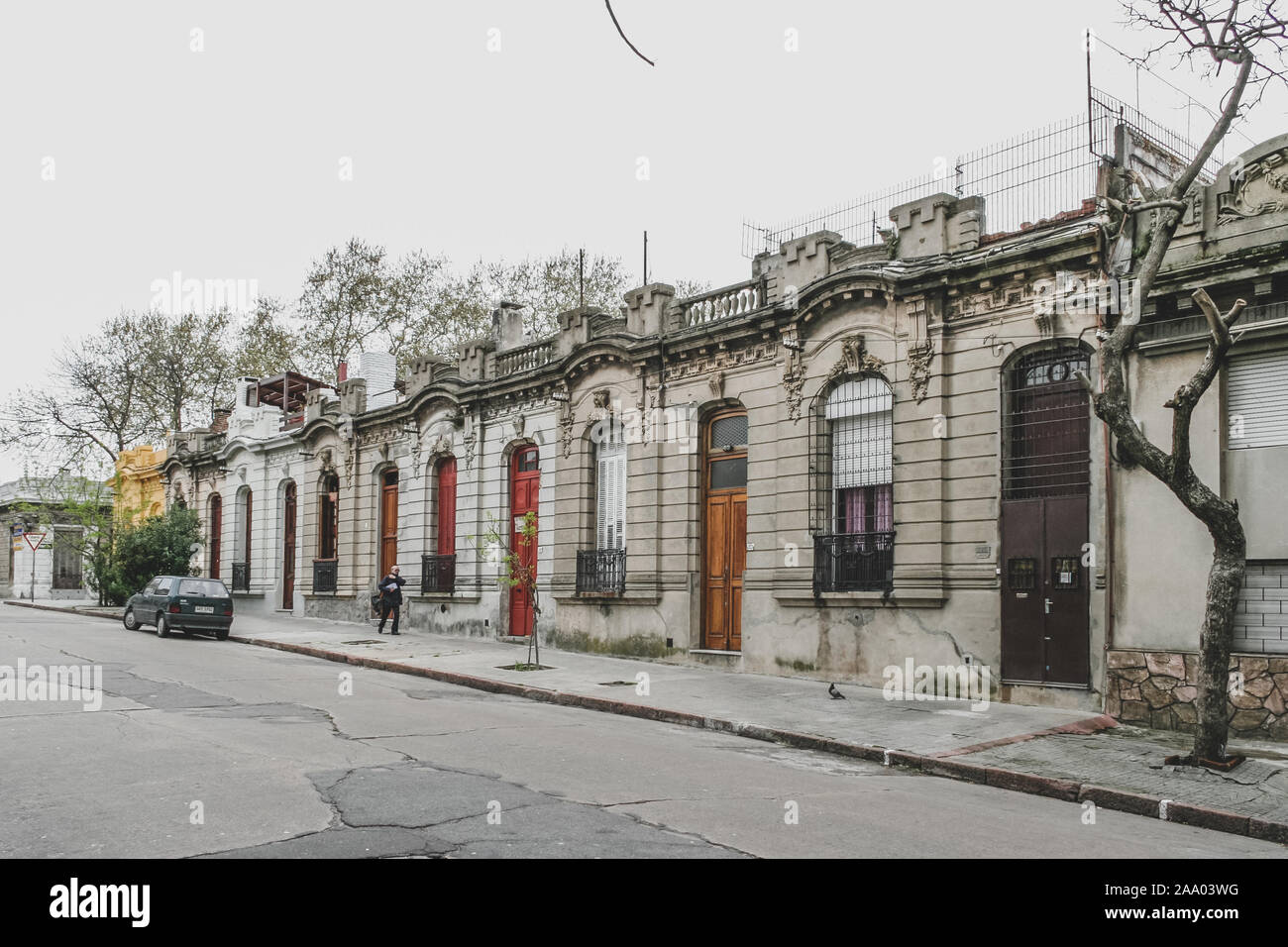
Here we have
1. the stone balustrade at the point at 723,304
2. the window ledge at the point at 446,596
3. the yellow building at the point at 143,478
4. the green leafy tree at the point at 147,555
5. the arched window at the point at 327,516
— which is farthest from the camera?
the yellow building at the point at 143,478

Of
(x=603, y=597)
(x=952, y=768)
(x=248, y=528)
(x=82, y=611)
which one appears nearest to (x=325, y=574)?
(x=248, y=528)

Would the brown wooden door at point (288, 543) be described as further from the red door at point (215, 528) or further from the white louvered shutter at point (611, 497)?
the white louvered shutter at point (611, 497)

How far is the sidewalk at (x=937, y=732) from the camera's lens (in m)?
9.06

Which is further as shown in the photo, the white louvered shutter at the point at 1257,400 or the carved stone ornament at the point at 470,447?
the carved stone ornament at the point at 470,447

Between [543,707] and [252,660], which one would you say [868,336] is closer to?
[543,707]

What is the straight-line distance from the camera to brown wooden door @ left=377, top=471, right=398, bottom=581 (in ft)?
95.0

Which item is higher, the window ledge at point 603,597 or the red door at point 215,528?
the red door at point 215,528

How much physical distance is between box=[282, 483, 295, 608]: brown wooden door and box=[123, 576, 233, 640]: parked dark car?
8.26 metres

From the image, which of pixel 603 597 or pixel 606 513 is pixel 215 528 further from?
pixel 603 597

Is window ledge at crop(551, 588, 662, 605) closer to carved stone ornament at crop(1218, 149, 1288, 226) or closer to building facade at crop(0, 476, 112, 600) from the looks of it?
carved stone ornament at crop(1218, 149, 1288, 226)

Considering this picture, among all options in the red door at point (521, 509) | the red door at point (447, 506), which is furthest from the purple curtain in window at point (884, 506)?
the red door at point (447, 506)

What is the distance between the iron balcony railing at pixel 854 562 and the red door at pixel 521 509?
321 inches
